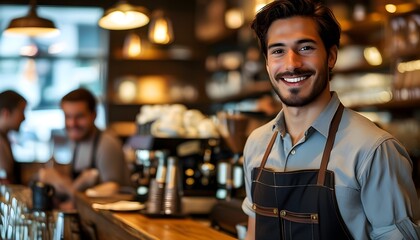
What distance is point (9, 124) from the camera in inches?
227

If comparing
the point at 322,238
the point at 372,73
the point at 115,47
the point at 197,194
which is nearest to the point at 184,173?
the point at 197,194

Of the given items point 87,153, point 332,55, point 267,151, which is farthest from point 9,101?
point 332,55

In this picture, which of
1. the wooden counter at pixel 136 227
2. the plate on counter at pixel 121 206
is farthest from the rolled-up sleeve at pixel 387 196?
the plate on counter at pixel 121 206

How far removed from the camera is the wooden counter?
286cm

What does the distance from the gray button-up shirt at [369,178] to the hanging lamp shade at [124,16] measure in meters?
3.02

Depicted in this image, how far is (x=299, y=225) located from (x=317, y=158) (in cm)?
20

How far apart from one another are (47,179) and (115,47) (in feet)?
16.6

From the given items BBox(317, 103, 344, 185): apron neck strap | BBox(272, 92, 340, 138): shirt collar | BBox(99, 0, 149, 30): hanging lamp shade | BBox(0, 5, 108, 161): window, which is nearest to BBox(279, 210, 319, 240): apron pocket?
BBox(317, 103, 344, 185): apron neck strap

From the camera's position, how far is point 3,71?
32.3 ft

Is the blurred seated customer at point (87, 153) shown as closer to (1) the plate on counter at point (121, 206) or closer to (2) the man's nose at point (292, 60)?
(1) the plate on counter at point (121, 206)

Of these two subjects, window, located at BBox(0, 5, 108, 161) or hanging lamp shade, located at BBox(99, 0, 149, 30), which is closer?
hanging lamp shade, located at BBox(99, 0, 149, 30)

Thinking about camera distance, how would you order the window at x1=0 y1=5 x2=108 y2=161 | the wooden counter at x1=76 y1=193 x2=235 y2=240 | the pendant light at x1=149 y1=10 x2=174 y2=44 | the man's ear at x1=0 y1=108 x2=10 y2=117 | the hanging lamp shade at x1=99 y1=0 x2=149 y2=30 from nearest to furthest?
the wooden counter at x1=76 y1=193 x2=235 y2=240 → the hanging lamp shade at x1=99 y1=0 x2=149 y2=30 → the man's ear at x1=0 y1=108 x2=10 y2=117 → the pendant light at x1=149 y1=10 x2=174 y2=44 → the window at x1=0 y1=5 x2=108 y2=161

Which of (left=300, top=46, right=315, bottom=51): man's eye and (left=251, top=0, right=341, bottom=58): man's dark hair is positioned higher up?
(left=251, top=0, right=341, bottom=58): man's dark hair

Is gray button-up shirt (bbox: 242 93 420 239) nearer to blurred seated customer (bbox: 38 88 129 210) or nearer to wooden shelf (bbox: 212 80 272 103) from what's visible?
blurred seated customer (bbox: 38 88 129 210)
